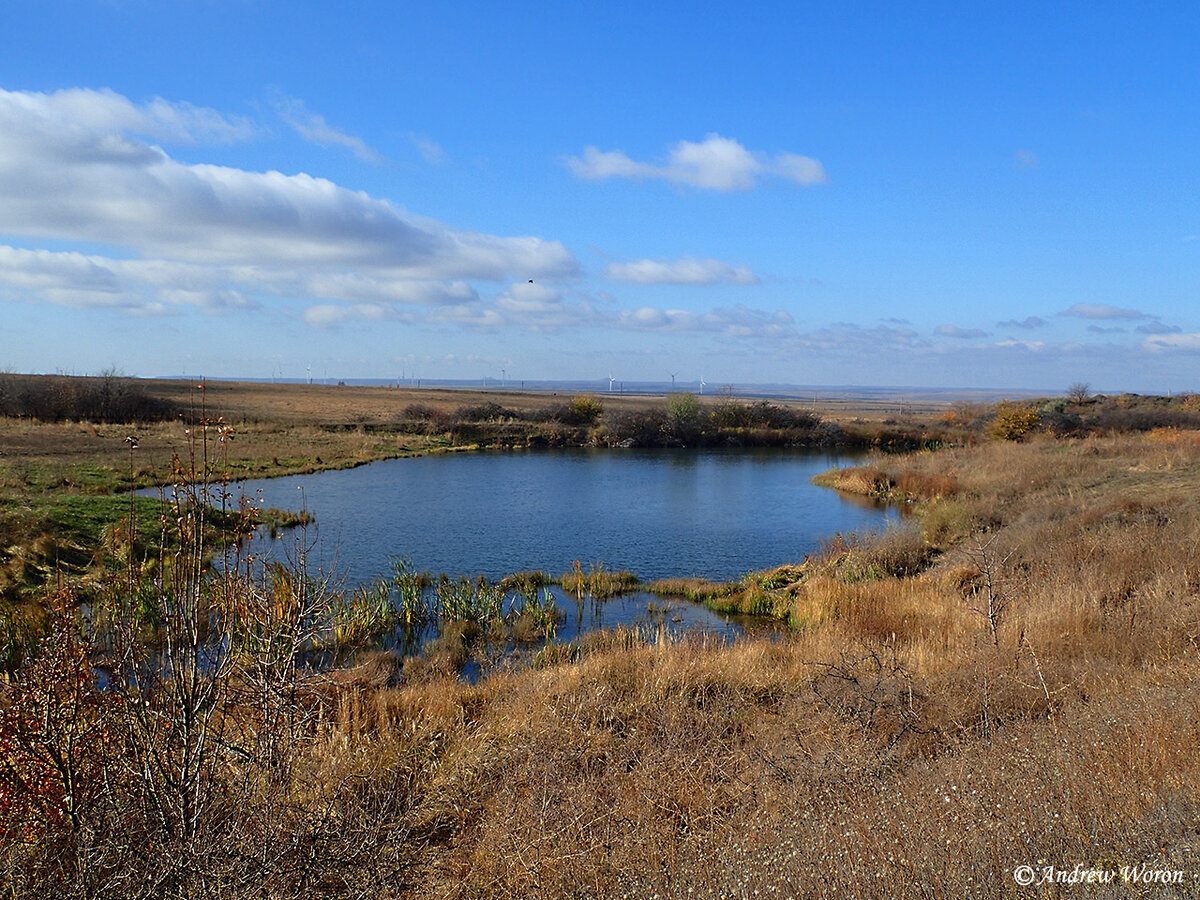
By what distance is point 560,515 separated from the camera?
85.9 feet

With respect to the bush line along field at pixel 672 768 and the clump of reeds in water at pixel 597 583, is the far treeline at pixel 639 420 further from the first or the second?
the bush line along field at pixel 672 768

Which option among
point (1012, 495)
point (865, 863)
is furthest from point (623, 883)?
point (1012, 495)

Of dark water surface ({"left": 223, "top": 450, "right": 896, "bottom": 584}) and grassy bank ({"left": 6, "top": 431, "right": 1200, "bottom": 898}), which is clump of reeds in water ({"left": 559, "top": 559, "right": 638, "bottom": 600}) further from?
grassy bank ({"left": 6, "top": 431, "right": 1200, "bottom": 898})

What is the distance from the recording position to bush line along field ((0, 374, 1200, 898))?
394cm

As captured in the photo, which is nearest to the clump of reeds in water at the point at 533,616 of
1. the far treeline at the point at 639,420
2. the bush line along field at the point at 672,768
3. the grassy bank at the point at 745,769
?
the grassy bank at the point at 745,769

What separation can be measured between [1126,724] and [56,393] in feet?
206

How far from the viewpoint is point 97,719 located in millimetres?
5496

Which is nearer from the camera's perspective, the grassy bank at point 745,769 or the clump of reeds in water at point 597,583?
the grassy bank at point 745,769

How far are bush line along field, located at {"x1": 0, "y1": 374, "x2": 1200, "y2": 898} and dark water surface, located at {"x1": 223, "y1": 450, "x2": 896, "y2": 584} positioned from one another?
18.5ft

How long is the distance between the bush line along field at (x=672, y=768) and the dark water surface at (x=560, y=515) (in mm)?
5632

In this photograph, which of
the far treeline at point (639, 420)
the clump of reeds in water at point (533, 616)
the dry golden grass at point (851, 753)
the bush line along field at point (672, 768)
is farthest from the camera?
the far treeline at point (639, 420)

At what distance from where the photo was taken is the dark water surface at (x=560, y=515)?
63.7 feet

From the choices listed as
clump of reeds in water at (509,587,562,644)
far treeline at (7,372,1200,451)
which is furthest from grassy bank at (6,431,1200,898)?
far treeline at (7,372,1200,451)

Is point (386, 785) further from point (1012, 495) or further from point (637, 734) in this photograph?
point (1012, 495)
